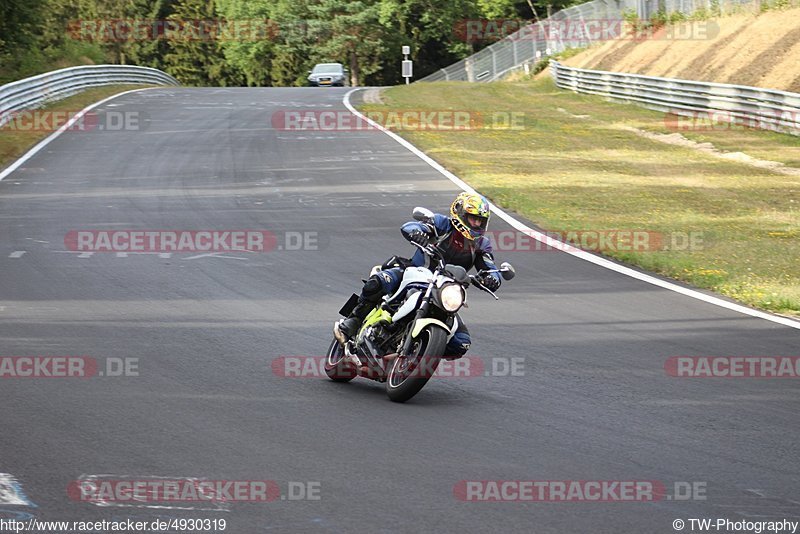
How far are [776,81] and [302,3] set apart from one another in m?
55.3

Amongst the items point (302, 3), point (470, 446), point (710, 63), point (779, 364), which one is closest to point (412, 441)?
point (470, 446)

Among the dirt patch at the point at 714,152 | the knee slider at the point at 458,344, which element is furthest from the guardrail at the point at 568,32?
the knee slider at the point at 458,344

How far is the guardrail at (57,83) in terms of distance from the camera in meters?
31.9

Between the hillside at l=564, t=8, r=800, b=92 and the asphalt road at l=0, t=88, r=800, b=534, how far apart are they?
2232cm

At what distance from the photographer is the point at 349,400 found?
8.64m

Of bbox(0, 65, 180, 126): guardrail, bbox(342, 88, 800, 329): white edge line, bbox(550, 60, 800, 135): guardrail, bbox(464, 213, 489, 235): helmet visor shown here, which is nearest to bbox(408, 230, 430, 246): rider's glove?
bbox(464, 213, 489, 235): helmet visor

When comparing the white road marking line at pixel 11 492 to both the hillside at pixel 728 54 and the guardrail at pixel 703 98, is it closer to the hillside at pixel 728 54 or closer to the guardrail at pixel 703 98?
the guardrail at pixel 703 98

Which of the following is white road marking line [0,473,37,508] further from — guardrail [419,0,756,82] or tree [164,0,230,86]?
tree [164,0,230,86]

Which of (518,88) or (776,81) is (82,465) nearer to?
(776,81)

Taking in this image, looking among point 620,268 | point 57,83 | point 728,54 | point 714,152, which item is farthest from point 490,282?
point 728,54

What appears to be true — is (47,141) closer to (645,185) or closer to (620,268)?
(645,185)

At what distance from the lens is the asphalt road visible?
6227mm

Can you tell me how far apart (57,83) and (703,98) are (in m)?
20.8

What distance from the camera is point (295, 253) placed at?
15.5 m
